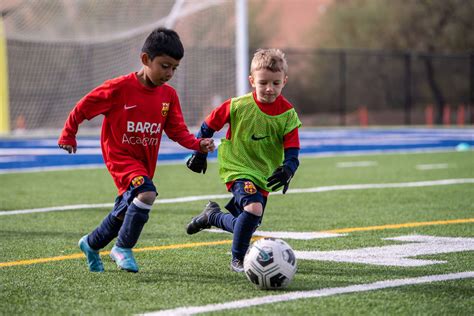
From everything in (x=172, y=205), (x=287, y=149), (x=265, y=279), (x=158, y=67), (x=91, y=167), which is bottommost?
(x=91, y=167)

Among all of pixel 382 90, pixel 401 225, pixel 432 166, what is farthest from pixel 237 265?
pixel 382 90

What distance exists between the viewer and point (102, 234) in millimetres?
6410

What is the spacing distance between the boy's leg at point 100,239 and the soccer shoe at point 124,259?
5.5 inches

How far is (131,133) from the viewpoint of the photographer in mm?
6375

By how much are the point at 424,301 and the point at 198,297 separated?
4.16 feet

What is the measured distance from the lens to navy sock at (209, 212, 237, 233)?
673cm

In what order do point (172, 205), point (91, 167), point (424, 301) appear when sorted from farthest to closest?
point (91, 167)
point (172, 205)
point (424, 301)

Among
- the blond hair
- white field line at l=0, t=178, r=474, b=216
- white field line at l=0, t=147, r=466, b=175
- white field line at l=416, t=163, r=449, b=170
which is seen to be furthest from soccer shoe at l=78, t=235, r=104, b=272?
white field line at l=416, t=163, r=449, b=170

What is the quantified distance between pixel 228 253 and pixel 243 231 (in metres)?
0.88

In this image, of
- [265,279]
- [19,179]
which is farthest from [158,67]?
[19,179]

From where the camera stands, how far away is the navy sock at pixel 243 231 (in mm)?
6301

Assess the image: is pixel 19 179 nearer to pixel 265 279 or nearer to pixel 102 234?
pixel 102 234

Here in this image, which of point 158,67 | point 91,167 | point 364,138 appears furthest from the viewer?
point 364,138

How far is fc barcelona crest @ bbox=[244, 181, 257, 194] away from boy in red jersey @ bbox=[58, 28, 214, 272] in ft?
1.21
